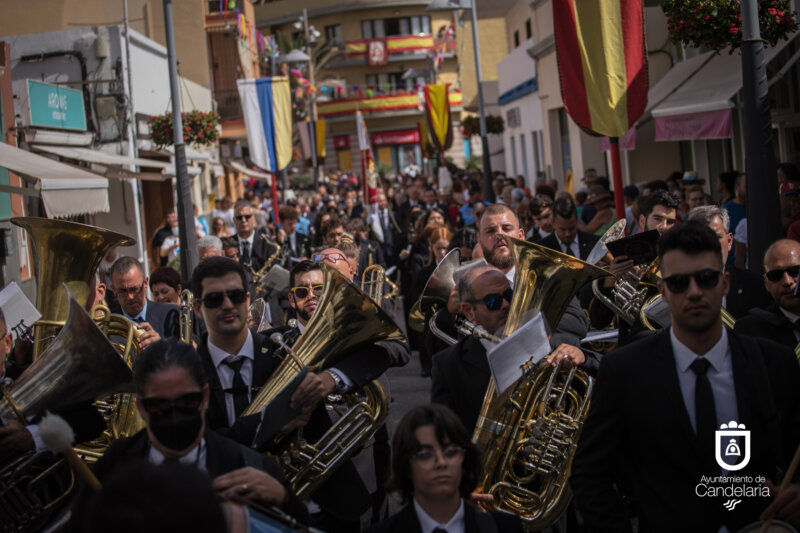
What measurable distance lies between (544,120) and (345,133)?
40.7 m

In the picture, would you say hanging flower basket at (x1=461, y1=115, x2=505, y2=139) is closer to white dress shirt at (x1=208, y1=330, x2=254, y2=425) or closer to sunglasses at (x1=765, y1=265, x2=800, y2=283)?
sunglasses at (x1=765, y1=265, x2=800, y2=283)

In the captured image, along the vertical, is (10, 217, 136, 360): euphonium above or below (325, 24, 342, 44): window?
below

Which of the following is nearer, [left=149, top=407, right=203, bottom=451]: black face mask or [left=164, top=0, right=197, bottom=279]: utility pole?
[left=149, top=407, right=203, bottom=451]: black face mask

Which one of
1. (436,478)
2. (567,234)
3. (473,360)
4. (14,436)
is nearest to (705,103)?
(567,234)

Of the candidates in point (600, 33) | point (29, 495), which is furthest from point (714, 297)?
point (600, 33)

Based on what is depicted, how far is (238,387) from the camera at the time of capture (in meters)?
3.85

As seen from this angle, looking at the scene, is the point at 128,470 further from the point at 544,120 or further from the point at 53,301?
the point at 544,120

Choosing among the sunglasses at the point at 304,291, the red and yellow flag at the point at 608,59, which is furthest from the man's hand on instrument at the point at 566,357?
the red and yellow flag at the point at 608,59

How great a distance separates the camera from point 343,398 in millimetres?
4094

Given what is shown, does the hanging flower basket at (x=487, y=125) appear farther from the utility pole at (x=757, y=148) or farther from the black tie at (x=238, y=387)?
the black tie at (x=238, y=387)

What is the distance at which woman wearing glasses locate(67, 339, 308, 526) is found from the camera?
2.97 meters

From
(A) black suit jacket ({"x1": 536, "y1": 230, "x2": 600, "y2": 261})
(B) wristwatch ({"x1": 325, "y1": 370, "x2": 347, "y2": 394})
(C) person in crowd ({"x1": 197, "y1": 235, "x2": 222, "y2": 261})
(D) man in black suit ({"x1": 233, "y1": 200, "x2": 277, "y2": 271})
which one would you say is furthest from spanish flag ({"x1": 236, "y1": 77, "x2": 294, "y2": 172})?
(B) wristwatch ({"x1": 325, "y1": 370, "x2": 347, "y2": 394})

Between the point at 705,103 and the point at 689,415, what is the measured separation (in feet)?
30.5

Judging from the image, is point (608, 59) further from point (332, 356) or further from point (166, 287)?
point (332, 356)
